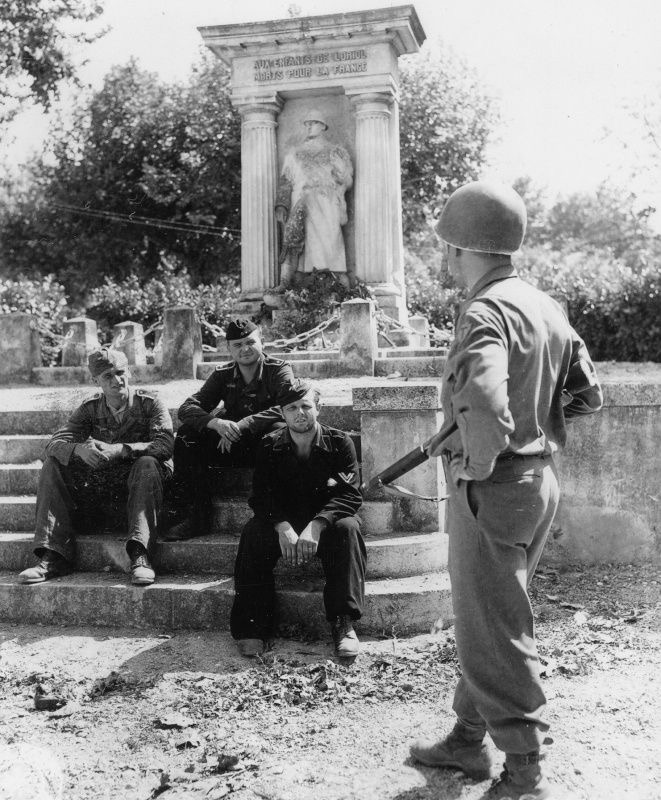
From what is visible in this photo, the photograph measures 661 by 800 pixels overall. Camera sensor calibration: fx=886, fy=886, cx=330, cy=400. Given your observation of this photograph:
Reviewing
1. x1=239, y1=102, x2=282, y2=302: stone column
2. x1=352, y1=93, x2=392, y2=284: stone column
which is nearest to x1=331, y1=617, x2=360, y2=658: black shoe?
x1=352, y1=93, x2=392, y2=284: stone column

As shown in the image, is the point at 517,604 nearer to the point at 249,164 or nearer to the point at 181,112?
the point at 249,164

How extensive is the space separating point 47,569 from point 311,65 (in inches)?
359

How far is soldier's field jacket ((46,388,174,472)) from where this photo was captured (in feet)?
18.4

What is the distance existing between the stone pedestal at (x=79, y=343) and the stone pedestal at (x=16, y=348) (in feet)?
2.39

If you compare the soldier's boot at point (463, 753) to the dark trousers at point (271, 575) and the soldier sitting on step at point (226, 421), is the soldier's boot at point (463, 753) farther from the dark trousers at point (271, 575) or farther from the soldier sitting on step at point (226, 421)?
the soldier sitting on step at point (226, 421)

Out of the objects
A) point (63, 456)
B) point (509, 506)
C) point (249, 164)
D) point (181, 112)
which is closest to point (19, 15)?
point (249, 164)

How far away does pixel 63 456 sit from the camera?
5.44 metres

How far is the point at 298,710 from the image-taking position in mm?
3828

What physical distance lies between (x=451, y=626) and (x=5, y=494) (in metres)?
3.26

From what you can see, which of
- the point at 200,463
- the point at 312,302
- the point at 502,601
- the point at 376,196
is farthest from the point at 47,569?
the point at 376,196

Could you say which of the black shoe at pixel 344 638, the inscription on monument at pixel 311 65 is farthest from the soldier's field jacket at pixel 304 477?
the inscription on monument at pixel 311 65

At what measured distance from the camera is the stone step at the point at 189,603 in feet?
15.5

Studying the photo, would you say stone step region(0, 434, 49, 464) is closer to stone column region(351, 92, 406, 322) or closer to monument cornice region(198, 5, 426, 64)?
stone column region(351, 92, 406, 322)

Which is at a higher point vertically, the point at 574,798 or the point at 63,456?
the point at 63,456
